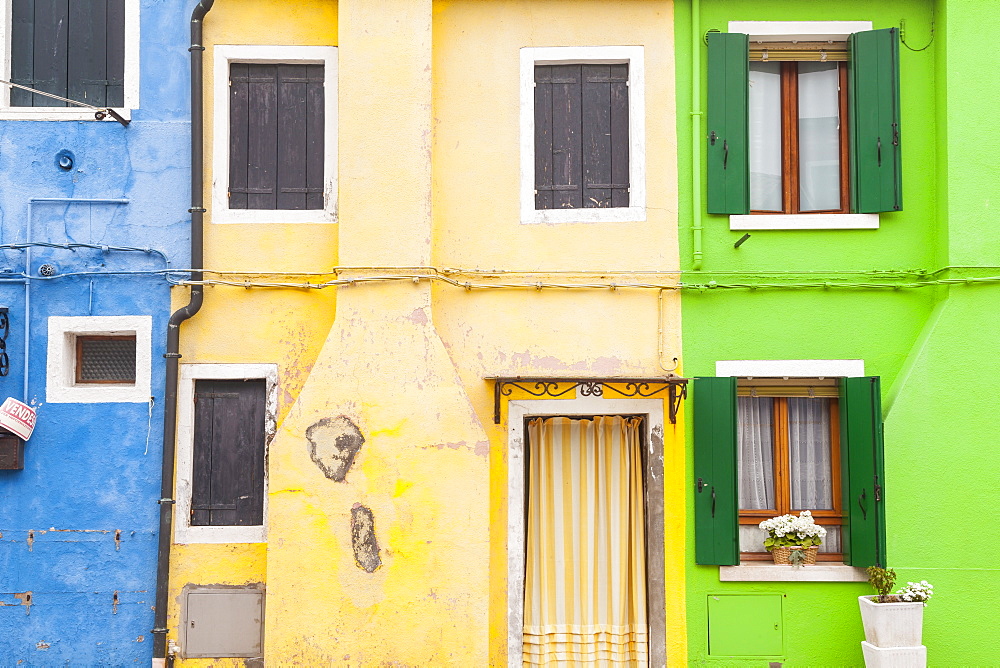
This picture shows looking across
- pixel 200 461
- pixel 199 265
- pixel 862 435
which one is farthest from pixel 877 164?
pixel 200 461

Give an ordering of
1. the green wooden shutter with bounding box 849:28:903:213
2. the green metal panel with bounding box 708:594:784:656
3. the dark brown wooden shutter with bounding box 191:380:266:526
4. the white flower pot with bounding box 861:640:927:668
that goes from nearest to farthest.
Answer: the white flower pot with bounding box 861:640:927:668 → the green metal panel with bounding box 708:594:784:656 → the green wooden shutter with bounding box 849:28:903:213 → the dark brown wooden shutter with bounding box 191:380:266:526

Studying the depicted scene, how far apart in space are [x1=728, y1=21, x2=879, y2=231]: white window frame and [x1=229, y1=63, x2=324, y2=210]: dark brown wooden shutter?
137 inches

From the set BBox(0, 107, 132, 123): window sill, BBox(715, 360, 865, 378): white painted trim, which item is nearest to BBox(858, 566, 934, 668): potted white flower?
BBox(715, 360, 865, 378): white painted trim

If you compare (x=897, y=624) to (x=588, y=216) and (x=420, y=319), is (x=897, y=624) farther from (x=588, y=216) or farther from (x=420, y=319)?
(x=420, y=319)

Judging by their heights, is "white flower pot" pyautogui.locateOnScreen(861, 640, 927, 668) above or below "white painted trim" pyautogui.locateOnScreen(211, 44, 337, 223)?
below

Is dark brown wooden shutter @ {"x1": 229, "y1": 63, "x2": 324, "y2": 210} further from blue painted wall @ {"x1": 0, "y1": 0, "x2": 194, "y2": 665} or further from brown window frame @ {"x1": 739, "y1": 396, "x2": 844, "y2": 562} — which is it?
brown window frame @ {"x1": 739, "y1": 396, "x2": 844, "y2": 562}

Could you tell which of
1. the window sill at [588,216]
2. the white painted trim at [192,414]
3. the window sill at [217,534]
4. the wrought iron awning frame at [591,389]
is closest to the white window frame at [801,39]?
the window sill at [588,216]

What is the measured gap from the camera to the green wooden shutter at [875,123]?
23.5ft

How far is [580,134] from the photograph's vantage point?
7.48 meters

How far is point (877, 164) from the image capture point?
7199 millimetres

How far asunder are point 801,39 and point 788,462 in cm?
350

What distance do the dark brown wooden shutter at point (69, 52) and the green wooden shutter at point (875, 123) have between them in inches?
237

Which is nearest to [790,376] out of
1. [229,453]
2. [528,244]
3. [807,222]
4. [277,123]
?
[807,222]

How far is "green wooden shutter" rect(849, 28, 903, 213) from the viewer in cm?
718
